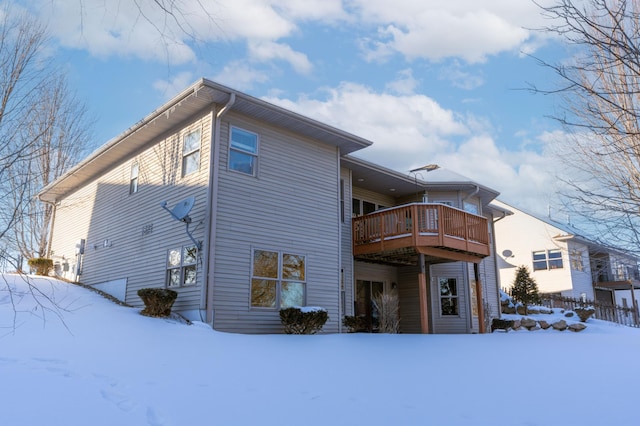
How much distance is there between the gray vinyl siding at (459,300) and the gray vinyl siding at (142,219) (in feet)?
29.6

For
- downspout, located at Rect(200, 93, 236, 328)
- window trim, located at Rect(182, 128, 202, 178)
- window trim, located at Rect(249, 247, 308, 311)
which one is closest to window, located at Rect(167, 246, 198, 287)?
downspout, located at Rect(200, 93, 236, 328)

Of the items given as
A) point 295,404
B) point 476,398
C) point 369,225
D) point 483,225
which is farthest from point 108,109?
point 483,225

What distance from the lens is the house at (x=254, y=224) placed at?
10.8 metres

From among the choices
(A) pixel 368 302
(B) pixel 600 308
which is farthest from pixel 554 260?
(A) pixel 368 302

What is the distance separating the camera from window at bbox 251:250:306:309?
11.2 m

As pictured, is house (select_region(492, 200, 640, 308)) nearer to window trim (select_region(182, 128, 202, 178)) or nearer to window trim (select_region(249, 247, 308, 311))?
window trim (select_region(249, 247, 308, 311))

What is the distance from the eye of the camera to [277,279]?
1152 cm

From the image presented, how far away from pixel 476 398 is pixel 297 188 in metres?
7.82

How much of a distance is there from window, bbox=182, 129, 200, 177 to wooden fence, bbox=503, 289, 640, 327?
54.4 feet

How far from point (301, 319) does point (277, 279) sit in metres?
1.15

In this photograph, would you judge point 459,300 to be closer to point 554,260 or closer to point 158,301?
point 158,301

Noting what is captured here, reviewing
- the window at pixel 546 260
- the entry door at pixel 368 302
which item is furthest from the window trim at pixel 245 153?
the window at pixel 546 260

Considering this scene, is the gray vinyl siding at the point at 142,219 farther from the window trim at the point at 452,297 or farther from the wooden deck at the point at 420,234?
the window trim at the point at 452,297

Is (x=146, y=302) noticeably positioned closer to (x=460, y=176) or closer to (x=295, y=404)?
(x=295, y=404)
